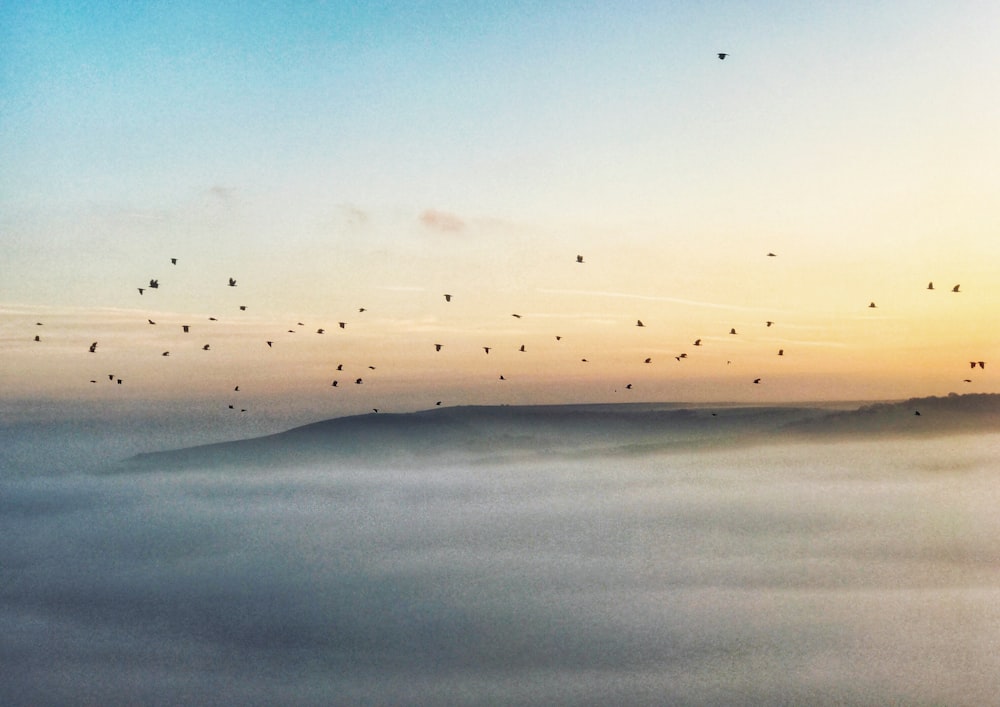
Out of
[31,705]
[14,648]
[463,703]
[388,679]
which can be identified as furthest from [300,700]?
[14,648]

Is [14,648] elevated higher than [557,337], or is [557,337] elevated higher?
[557,337]

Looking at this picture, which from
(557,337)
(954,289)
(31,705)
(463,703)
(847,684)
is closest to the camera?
(954,289)

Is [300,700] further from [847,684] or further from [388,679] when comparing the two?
[847,684]

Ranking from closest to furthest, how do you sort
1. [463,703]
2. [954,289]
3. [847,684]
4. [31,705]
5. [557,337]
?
1. [954,289]
2. [557,337]
3. [31,705]
4. [463,703]
5. [847,684]

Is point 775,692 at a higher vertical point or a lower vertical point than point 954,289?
lower

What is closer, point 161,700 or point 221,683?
point 161,700

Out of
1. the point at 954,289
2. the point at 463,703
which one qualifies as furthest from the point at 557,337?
the point at 463,703

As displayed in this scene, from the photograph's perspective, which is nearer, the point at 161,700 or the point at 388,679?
the point at 161,700

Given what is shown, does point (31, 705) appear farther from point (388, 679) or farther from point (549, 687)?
point (549, 687)

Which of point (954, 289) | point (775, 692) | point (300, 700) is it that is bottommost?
point (775, 692)
